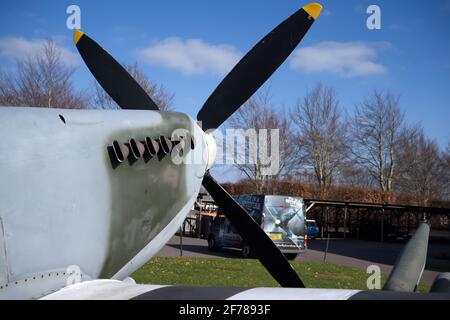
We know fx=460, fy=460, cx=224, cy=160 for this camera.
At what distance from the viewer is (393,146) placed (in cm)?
3544

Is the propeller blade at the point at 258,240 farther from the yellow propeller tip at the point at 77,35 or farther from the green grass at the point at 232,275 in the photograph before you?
the green grass at the point at 232,275

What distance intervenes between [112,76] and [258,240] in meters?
3.38

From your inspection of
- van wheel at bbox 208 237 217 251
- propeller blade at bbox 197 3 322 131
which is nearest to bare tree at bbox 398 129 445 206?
van wheel at bbox 208 237 217 251

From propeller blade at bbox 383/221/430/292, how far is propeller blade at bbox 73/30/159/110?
14.1 ft

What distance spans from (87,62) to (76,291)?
4.97 meters

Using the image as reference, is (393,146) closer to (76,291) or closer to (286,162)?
(286,162)

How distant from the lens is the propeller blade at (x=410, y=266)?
11.1 feet

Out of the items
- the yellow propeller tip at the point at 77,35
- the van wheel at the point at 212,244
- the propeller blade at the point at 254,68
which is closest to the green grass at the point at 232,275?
the propeller blade at the point at 254,68

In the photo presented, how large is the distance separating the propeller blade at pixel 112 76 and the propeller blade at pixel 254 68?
1.01 meters

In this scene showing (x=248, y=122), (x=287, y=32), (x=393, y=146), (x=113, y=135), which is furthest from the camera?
(x=393, y=146)

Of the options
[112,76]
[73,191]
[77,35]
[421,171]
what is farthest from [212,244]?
[421,171]

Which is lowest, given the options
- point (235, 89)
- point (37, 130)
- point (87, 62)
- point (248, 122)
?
point (37, 130)

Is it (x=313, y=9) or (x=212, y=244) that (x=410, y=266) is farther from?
(x=212, y=244)
